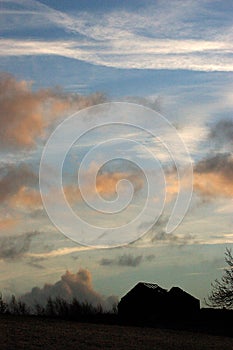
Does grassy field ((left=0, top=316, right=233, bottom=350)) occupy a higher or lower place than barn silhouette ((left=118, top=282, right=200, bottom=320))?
lower

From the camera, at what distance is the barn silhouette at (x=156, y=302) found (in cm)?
8782

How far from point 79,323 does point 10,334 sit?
13.1 metres

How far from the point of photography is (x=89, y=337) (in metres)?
55.4

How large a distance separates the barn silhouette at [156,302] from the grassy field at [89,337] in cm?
2320

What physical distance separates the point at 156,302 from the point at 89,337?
34811 mm

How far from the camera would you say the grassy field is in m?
51.2

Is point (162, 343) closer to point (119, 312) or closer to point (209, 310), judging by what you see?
point (209, 310)

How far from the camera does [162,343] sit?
55219 millimetres

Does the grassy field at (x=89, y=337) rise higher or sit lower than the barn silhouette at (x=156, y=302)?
lower

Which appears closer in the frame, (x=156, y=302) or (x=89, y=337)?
(x=89, y=337)

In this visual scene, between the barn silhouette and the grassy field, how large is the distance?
2320 cm

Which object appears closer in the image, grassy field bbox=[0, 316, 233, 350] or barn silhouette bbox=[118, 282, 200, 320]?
grassy field bbox=[0, 316, 233, 350]

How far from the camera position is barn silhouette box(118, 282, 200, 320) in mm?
87825

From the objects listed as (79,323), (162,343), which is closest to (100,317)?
(79,323)
